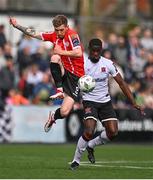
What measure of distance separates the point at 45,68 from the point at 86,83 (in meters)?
12.1

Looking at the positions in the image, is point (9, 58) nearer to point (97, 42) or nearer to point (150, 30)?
point (150, 30)

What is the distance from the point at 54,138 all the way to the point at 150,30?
27.3 ft

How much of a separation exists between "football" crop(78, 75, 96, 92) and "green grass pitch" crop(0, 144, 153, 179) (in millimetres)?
1416

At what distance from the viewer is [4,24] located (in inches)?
1110

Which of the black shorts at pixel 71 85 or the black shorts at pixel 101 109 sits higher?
the black shorts at pixel 71 85

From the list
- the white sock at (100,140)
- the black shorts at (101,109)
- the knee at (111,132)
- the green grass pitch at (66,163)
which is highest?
the black shorts at (101,109)

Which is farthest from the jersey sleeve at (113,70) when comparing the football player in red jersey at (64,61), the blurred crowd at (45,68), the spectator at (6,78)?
the spectator at (6,78)

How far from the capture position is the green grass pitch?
14.0 metres

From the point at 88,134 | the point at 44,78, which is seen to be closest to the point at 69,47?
the point at 88,134

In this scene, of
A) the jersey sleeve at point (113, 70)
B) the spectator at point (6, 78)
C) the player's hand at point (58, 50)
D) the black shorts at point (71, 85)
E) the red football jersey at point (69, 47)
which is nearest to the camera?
the player's hand at point (58, 50)

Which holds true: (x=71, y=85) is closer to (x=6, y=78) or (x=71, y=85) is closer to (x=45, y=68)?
(x=6, y=78)

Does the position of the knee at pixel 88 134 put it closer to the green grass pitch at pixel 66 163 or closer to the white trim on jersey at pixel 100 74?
the green grass pitch at pixel 66 163

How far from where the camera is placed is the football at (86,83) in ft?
50.6

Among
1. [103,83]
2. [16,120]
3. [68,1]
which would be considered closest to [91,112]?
[103,83]
